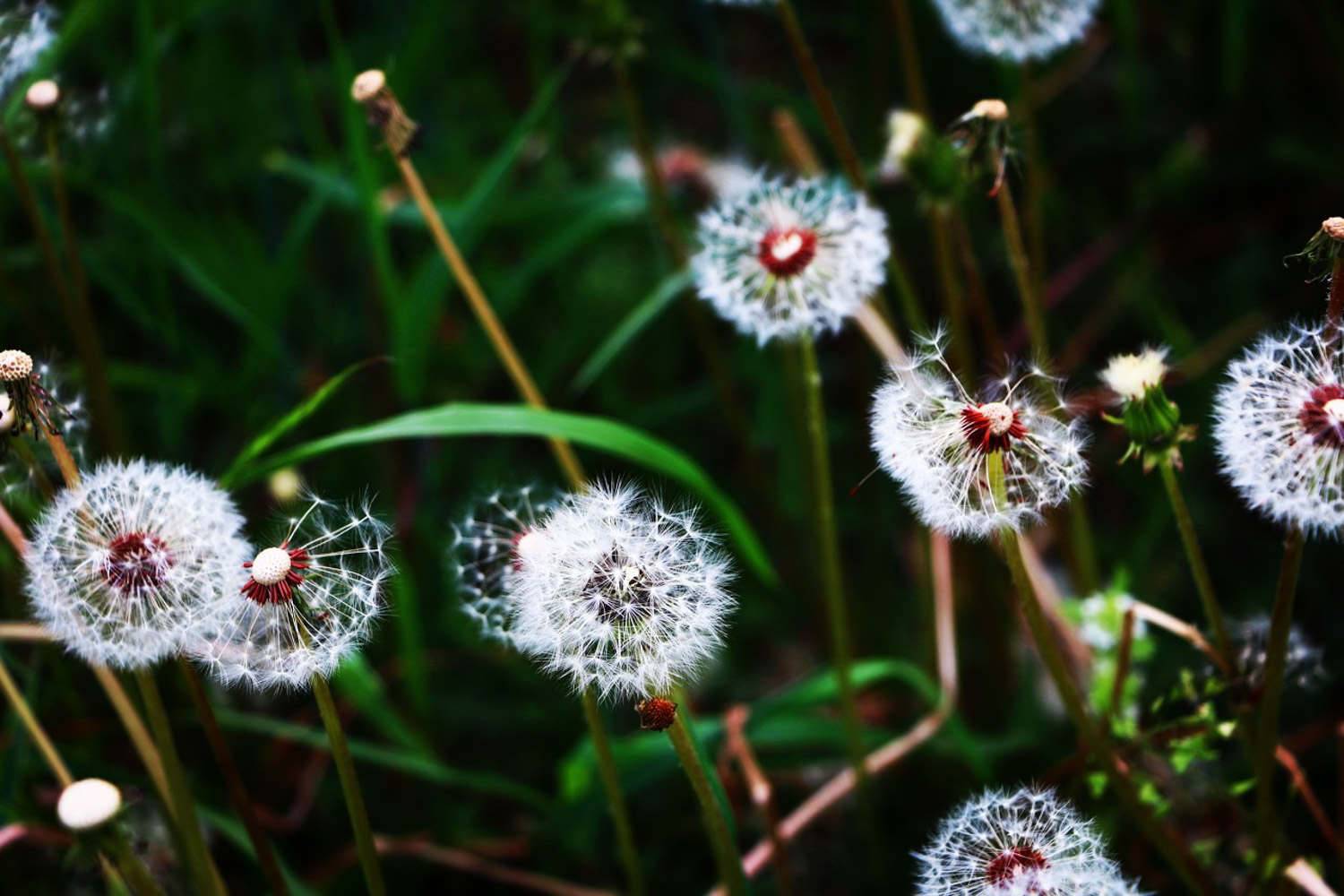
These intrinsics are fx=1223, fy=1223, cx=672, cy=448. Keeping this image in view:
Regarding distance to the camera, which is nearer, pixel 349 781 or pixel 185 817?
pixel 349 781

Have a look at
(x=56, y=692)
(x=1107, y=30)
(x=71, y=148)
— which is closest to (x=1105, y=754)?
(x=56, y=692)

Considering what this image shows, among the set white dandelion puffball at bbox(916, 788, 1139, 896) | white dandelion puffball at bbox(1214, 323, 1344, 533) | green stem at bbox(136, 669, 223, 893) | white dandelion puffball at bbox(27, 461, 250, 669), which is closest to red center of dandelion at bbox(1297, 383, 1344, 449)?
white dandelion puffball at bbox(1214, 323, 1344, 533)

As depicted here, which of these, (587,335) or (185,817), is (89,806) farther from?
(587,335)

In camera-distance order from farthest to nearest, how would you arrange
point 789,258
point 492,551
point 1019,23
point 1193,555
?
1. point 1019,23
2. point 789,258
3. point 492,551
4. point 1193,555

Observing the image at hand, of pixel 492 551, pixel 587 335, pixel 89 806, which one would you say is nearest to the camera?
pixel 89 806

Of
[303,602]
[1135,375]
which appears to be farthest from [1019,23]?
[303,602]

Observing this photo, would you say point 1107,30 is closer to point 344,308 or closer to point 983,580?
point 983,580
